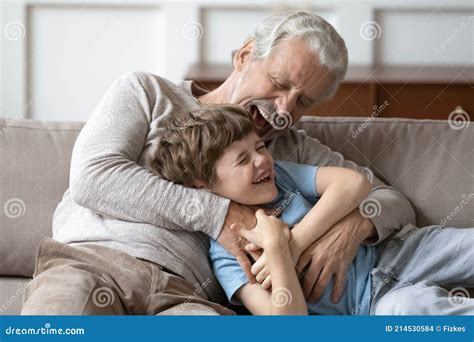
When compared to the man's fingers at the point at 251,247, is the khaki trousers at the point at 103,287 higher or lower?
lower

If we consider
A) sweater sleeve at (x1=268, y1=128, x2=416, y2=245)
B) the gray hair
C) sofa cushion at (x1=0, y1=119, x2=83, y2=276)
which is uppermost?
the gray hair

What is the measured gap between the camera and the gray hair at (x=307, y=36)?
6.09ft

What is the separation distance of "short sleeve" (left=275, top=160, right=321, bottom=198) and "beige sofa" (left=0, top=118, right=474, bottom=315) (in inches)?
10.3

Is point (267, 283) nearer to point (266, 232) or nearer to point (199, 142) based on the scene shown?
point (266, 232)

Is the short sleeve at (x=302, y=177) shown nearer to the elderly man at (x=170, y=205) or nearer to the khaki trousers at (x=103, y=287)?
the elderly man at (x=170, y=205)

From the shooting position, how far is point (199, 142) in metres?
1.68

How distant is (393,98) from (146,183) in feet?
6.04

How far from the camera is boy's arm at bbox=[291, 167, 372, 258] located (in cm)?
165

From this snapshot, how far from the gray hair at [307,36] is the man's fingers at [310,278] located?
1.56 feet

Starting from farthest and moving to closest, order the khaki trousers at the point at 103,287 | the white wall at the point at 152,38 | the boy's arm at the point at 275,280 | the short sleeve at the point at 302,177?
the white wall at the point at 152,38 < the short sleeve at the point at 302,177 < the boy's arm at the point at 275,280 < the khaki trousers at the point at 103,287

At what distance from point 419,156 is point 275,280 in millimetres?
608

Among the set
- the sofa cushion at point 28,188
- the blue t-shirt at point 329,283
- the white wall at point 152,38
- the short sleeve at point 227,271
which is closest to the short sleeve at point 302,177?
the blue t-shirt at point 329,283

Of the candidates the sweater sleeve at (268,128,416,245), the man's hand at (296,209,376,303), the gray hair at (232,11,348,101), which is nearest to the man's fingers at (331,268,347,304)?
the man's hand at (296,209,376,303)

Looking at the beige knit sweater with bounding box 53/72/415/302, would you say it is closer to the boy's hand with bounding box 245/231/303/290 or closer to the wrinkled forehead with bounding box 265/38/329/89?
the boy's hand with bounding box 245/231/303/290
